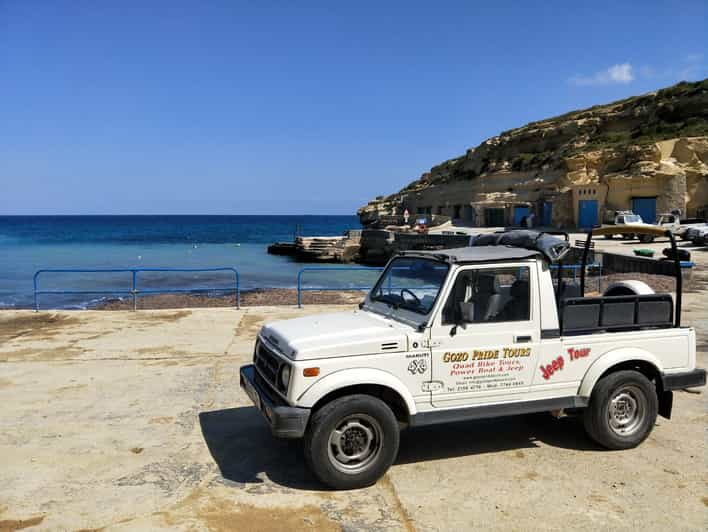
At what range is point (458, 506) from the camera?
15.4ft

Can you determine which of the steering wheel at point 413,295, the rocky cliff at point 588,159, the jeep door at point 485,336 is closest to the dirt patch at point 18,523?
the jeep door at point 485,336

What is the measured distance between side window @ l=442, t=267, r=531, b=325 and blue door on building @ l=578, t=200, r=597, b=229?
4548cm

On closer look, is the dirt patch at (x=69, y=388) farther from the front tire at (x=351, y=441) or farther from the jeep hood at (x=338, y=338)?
the front tire at (x=351, y=441)

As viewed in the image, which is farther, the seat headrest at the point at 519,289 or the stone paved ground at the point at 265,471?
the seat headrest at the point at 519,289

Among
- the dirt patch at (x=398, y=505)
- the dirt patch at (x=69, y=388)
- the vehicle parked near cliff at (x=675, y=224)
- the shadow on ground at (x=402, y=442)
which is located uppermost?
the vehicle parked near cliff at (x=675, y=224)

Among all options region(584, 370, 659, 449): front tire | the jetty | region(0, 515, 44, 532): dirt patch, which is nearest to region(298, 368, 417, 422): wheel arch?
region(584, 370, 659, 449): front tire

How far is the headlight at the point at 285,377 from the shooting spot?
193 inches

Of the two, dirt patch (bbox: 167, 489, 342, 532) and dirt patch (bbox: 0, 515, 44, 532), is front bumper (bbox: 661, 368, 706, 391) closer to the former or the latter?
dirt patch (bbox: 167, 489, 342, 532)

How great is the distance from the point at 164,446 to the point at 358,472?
7.46 ft

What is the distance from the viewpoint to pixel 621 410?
231 inches

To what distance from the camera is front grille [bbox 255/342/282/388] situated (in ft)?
17.1

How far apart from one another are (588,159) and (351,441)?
181ft

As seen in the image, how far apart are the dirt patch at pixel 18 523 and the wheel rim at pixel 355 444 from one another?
2282 mm

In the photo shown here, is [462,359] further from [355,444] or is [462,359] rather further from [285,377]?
[285,377]
